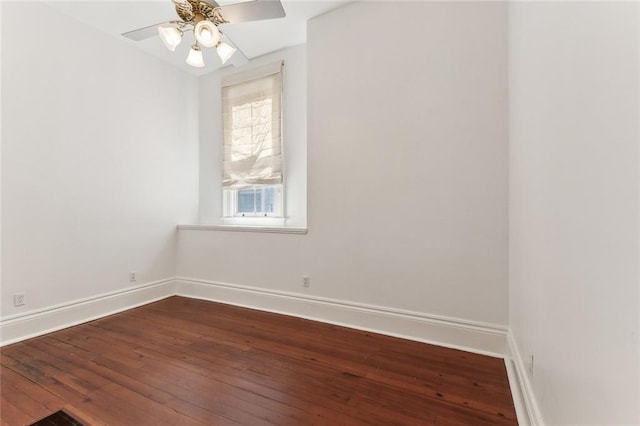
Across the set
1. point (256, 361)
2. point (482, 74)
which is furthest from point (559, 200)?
point (256, 361)

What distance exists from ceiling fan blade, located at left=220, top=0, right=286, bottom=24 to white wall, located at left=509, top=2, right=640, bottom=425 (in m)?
1.37

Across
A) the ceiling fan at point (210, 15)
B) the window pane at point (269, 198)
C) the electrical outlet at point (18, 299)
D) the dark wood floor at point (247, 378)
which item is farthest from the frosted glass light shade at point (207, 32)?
the electrical outlet at point (18, 299)

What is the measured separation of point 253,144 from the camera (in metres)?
3.56

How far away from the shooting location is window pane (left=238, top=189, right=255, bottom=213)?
377cm

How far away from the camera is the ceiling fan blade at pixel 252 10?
5.54 ft

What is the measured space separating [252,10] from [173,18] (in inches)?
60.1

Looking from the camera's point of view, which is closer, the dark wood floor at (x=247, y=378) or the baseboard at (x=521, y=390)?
the baseboard at (x=521, y=390)

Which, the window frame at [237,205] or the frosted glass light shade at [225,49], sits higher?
the frosted glass light shade at [225,49]

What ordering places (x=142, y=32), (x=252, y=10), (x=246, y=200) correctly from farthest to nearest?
(x=246, y=200), (x=142, y=32), (x=252, y=10)

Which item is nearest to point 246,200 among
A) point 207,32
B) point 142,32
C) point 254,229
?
point 254,229

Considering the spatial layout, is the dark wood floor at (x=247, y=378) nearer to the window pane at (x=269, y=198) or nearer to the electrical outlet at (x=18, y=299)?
the electrical outlet at (x=18, y=299)

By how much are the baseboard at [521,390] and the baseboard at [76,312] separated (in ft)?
11.6

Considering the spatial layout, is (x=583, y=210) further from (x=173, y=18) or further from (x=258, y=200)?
(x=173, y=18)

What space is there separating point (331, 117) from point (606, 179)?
2263 mm
